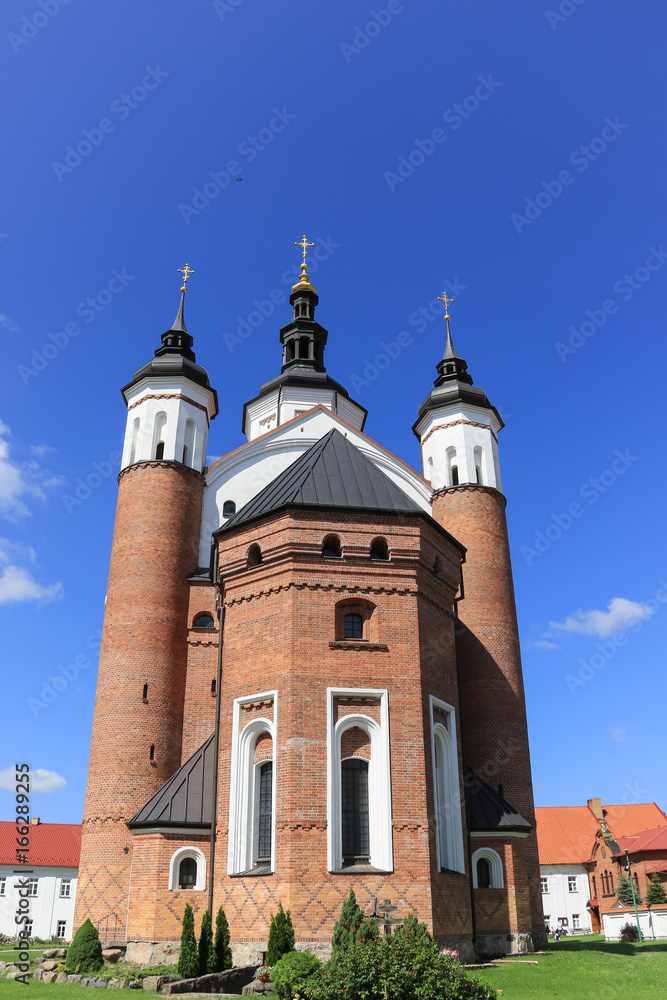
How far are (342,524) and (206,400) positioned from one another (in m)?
11.6

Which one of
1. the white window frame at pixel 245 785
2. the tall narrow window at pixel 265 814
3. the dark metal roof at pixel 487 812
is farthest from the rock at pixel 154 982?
the dark metal roof at pixel 487 812

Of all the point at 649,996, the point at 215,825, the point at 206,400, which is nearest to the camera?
the point at 649,996

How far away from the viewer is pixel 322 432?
29016 mm

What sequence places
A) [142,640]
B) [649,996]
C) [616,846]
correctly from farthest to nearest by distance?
1. [616,846]
2. [142,640]
3. [649,996]

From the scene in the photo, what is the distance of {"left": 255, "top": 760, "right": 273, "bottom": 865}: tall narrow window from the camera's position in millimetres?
17078

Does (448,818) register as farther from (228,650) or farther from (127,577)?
(127,577)

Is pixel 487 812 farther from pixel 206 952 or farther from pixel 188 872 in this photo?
pixel 206 952

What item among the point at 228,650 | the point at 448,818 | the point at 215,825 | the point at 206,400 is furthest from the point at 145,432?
the point at 448,818

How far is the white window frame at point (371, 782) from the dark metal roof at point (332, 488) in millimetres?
4363

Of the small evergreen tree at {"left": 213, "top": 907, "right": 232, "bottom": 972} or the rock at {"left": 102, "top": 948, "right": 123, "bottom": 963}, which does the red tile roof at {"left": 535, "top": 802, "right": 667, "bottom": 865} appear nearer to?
the rock at {"left": 102, "top": 948, "right": 123, "bottom": 963}

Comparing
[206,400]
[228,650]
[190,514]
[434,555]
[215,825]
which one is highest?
[206,400]

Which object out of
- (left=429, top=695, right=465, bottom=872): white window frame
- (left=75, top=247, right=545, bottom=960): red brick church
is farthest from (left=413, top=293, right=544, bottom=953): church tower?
(left=429, top=695, right=465, bottom=872): white window frame

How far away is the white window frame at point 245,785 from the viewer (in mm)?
17016

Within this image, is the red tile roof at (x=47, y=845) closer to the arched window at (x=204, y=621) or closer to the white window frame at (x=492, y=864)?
the arched window at (x=204, y=621)
